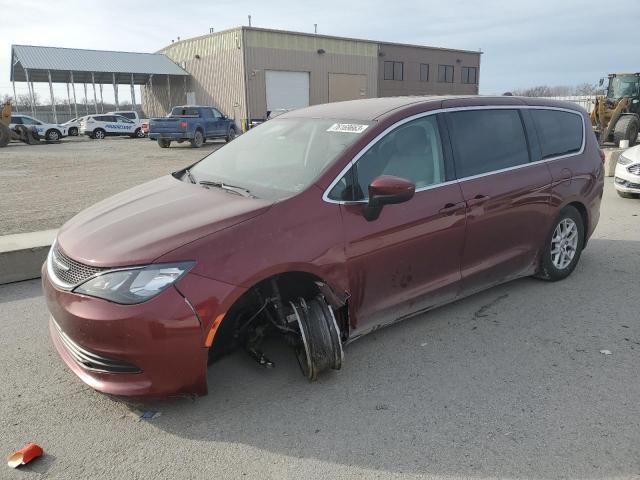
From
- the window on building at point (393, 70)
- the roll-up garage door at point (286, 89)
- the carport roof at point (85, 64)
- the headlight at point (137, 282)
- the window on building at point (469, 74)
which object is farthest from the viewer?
the window on building at point (469, 74)

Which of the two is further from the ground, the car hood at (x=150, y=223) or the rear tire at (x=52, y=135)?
the car hood at (x=150, y=223)

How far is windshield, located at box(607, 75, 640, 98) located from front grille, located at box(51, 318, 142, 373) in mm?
21967

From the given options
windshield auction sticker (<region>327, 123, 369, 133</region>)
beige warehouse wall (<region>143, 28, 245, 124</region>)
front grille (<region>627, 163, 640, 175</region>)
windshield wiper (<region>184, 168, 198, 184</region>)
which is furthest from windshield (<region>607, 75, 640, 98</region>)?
beige warehouse wall (<region>143, 28, 245, 124</region>)

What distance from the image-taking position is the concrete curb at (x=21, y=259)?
523cm

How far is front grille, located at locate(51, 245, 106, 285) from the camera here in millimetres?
2850

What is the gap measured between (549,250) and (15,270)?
528cm

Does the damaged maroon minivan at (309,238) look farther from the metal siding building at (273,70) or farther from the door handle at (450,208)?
the metal siding building at (273,70)

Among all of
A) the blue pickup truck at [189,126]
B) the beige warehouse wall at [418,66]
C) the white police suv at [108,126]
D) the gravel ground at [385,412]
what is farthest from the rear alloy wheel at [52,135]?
the gravel ground at [385,412]

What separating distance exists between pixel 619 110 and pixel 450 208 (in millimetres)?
18282

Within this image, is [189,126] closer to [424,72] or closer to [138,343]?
[138,343]

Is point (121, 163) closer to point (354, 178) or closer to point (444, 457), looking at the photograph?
point (354, 178)

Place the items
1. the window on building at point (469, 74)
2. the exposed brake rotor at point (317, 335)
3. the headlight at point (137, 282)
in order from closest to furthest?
the headlight at point (137, 282) < the exposed brake rotor at point (317, 335) < the window on building at point (469, 74)

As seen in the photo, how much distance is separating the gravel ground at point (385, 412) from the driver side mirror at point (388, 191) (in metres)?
1.12

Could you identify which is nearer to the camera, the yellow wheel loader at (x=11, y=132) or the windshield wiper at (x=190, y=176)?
the windshield wiper at (x=190, y=176)
